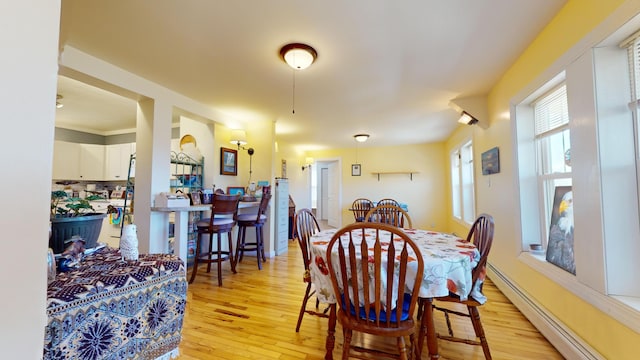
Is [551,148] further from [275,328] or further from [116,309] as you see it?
[116,309]

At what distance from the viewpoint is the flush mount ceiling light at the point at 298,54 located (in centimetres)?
208

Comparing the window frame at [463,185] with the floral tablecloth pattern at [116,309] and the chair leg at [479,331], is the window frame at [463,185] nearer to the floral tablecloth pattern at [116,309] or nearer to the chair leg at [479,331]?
the chair leg at [479,331]

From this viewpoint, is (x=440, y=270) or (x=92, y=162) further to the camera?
(x=92, y=162)

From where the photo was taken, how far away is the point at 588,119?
149 cm

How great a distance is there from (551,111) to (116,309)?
3.12m

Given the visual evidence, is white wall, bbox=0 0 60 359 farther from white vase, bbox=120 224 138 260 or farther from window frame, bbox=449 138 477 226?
window frame, bbox=449 138 477 226

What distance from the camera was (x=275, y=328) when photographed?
2016mm

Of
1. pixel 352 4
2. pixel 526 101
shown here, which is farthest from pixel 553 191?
pixel 352 4

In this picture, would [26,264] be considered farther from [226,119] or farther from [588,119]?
[226,119]

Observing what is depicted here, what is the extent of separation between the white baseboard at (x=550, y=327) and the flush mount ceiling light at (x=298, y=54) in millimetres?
2675

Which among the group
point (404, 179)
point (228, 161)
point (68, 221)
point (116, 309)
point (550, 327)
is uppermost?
point (228, 161)

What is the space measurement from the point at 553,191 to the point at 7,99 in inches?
116

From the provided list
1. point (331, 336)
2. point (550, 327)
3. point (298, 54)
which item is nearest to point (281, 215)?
point (298, 54)

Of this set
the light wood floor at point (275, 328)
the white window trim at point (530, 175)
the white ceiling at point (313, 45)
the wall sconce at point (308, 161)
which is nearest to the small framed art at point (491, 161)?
the white window trim at point (530, 175)
